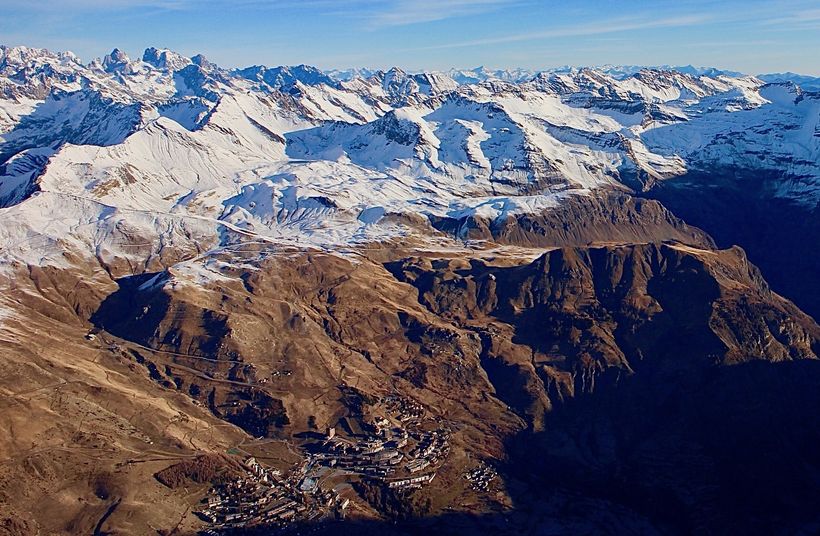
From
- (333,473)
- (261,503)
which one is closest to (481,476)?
(333,473)

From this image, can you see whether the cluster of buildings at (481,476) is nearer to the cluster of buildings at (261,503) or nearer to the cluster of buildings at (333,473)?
the cluster of buildings at (333,473)

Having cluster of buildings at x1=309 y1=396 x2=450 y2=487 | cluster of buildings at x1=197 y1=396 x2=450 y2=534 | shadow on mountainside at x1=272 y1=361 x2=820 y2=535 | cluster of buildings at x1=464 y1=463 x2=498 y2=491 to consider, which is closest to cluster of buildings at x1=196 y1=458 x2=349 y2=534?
cluster of buildings at x1=197 y1=396 x2=450 y2=534

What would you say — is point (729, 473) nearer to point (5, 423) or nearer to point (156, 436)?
point (156, 436)

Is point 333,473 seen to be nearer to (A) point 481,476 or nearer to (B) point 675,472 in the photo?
(A) point 481,476

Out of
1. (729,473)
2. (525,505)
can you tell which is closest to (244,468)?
(525,505)

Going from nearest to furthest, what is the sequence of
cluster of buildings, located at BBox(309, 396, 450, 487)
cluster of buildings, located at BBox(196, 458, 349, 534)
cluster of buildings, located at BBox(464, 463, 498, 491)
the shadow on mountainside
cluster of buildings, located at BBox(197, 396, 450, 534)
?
cluster of buildings, located at BBox(196, 458, 349, 534)
cluster of buildings, located at BBox(197, 396, 450, 534)
the shadow on mountainside
cluster of buildings, located at BBox(309, 396, 450, 487)
cluster of buildings, located at BBox(464, 463, 498, 491)

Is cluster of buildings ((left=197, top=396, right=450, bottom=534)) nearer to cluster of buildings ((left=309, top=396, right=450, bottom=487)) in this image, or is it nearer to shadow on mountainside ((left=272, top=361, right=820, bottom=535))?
cluster of buildings ((left=309, top=396, right=450, bottom=487))
